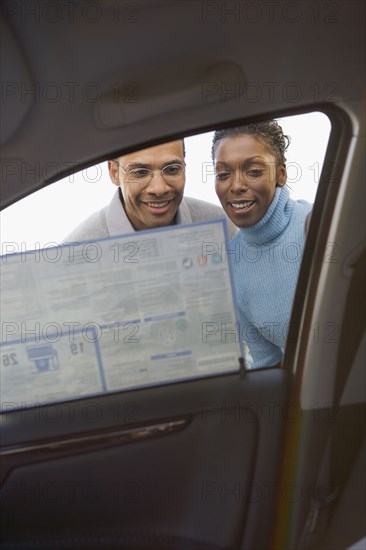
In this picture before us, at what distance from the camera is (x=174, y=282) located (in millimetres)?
1505

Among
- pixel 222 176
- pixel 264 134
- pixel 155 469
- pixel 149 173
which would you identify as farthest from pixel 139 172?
pixel 155 469

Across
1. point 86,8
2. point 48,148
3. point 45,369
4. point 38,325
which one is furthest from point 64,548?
point 86,8

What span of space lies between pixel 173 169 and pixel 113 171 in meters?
0.14

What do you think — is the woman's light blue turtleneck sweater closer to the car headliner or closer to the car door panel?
the car door panel

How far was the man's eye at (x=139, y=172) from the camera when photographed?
4.64ft

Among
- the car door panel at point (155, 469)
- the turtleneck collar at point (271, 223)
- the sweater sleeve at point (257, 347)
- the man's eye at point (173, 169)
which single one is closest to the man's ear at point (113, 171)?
the man's eye at point (173, 169)

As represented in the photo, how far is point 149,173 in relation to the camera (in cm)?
143

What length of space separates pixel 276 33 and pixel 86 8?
15.9 inches

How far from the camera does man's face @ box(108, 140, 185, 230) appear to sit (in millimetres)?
1396

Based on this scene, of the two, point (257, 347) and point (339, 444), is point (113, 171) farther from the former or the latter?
point (339, 444)

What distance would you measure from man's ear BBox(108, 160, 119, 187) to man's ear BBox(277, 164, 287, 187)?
39 centimetres

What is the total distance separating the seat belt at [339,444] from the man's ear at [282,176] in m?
0.26

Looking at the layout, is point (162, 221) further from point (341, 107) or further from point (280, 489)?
point (280, 489)

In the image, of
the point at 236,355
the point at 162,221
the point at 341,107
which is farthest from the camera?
the point at 236,355
